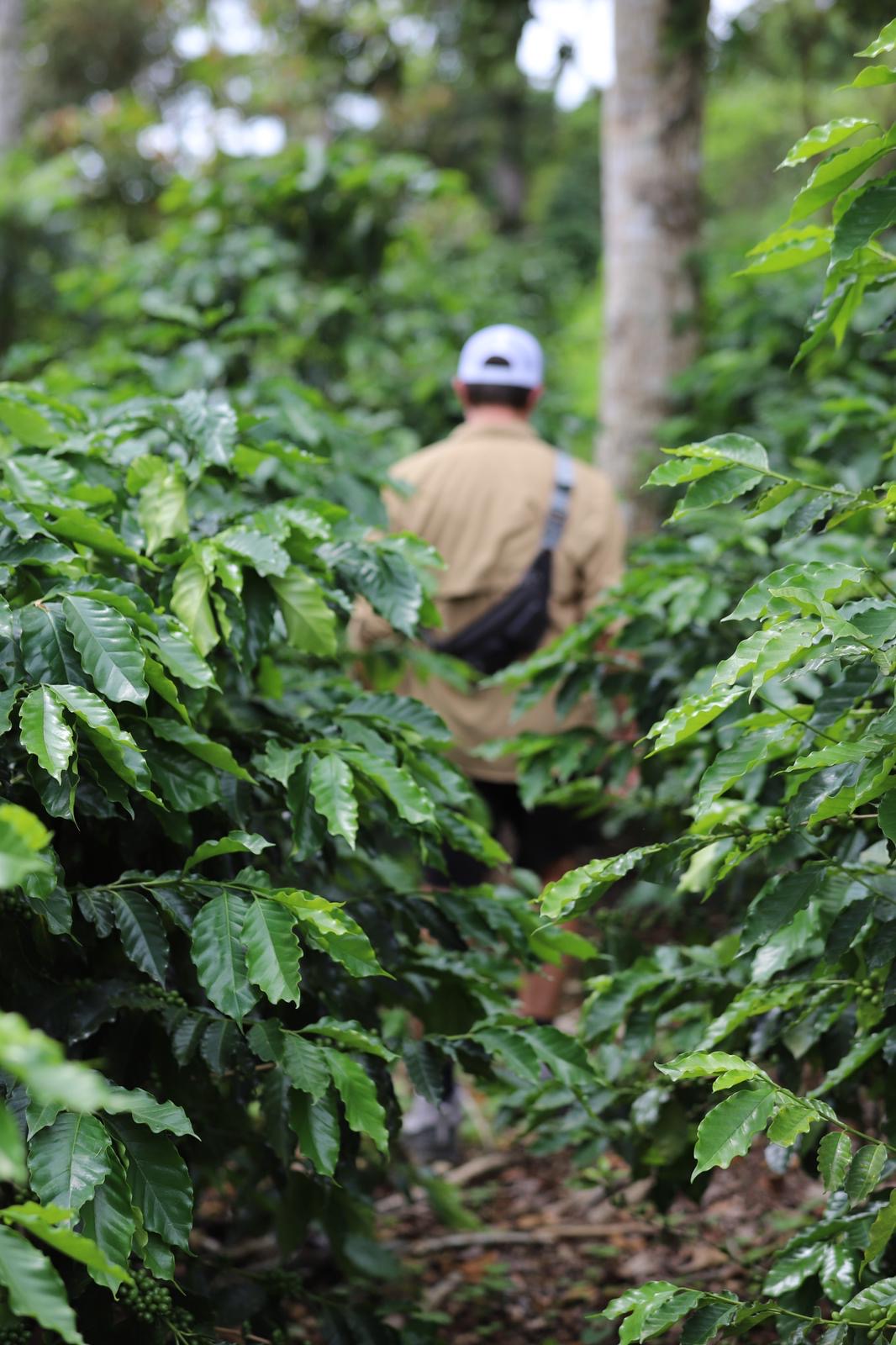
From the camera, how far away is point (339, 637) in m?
2.88

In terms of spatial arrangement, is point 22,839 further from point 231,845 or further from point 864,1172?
point 864,1172

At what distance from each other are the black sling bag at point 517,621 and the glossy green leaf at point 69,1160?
2.32m

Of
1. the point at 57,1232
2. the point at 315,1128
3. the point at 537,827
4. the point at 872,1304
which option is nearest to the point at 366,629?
the point at 537,827

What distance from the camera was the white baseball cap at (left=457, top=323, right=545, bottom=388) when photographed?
3967mm

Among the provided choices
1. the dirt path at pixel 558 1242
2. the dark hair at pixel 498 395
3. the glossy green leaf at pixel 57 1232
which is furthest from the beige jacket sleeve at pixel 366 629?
the glossy green leaf at pixel 57 1232

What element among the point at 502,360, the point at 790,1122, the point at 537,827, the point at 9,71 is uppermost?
the point at 9,71

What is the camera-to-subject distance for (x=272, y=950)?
170cm

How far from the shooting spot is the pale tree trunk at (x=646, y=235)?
5.40 metres

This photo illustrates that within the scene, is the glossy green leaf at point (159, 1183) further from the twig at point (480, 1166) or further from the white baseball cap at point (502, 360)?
the white baseball cap at point (502, 360)

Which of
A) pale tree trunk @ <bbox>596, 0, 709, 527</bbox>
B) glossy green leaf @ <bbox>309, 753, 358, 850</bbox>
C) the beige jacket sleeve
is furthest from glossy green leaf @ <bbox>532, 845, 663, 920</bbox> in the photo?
pale tree trunk @ <bbox>596, 0, 709, 527</bbox>

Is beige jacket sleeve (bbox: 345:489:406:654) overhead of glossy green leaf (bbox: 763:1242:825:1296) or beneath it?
overhead

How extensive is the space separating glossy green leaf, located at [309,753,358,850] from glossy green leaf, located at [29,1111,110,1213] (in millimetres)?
528

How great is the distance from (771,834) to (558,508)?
2.02 metres

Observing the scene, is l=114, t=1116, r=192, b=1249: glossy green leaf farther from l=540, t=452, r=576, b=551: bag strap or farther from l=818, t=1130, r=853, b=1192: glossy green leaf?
l=540, t=452, r=576, b=551: bag strap
